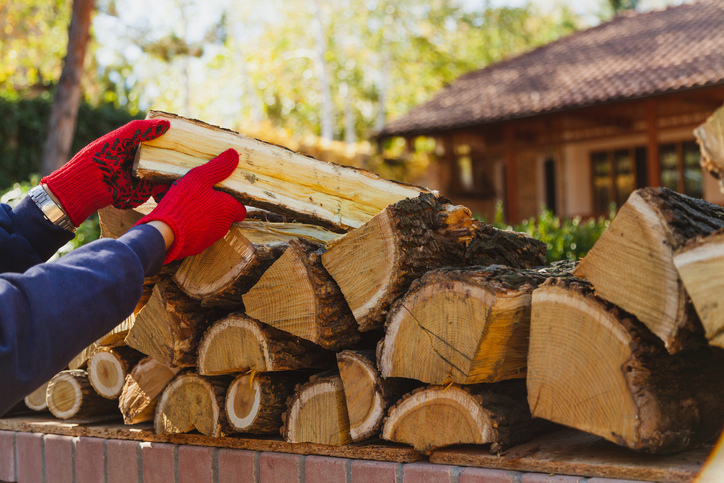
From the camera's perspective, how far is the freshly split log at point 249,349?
1.79 metres

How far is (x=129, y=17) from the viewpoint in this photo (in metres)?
22.0

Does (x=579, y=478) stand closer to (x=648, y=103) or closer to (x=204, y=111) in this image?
(x=648, y=103)

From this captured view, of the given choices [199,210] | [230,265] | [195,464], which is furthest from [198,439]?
[199,210]

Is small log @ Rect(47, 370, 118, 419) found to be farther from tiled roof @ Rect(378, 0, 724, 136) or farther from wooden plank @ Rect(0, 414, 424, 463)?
tiled roof @ Rect(378, 0, 724, 136)

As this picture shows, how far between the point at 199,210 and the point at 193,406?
680mm

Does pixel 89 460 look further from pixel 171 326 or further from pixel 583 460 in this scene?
pixel 583 460

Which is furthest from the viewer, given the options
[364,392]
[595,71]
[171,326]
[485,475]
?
[595,71]

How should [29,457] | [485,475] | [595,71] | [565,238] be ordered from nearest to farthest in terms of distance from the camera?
[485,475] < [29,457] < [565,238] < [595,71]

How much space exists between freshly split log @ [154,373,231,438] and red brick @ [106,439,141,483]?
5.6 inches

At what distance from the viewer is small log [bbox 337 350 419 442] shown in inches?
66.4

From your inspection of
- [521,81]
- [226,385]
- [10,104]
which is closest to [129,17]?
[10,104]

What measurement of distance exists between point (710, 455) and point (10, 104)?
11949 millimetres

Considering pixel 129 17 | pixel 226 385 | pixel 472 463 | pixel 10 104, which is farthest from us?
pixel 129 17

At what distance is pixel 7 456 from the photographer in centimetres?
247
